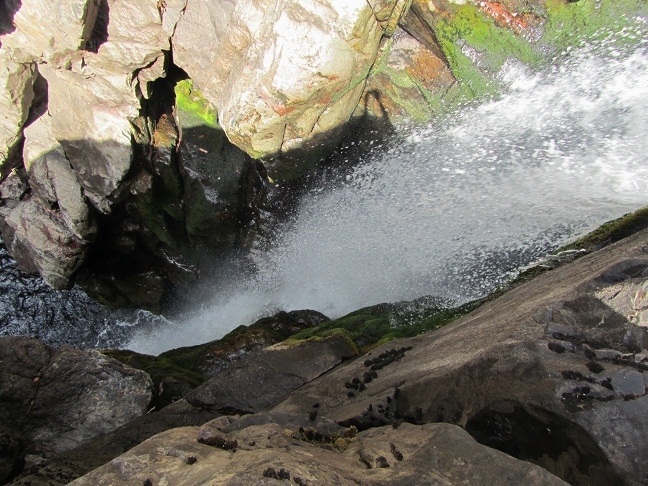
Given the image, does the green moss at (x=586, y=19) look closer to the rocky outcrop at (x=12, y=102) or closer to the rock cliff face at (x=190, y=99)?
the rock cliff face at (x=190, y=99)

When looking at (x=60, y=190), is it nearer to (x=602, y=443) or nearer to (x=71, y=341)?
(x=71, y=341)

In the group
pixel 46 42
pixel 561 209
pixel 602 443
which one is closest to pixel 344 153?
pixel 561 209

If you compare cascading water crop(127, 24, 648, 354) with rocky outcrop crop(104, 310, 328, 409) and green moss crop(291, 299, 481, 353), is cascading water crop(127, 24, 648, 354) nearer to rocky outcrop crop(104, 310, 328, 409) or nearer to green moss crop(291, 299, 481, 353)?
green moss crop(291, 299, 481, 353)

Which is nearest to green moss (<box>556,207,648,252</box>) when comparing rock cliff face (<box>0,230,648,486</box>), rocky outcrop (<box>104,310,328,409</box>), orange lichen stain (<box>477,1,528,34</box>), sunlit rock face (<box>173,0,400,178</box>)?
rock cliff face (<box>0,230,648,486</box>)

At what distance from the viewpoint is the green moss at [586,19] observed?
13055 mm

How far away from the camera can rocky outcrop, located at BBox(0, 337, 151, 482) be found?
10180mm

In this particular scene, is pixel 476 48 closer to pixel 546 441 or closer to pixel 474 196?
pixel 474 196

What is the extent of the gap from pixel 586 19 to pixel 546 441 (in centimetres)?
1211

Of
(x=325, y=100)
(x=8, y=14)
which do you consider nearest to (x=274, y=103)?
(x=325, y=100)

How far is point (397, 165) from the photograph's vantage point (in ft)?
52.4

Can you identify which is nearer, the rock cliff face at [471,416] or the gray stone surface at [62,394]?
the rock cliff face at [471,416]

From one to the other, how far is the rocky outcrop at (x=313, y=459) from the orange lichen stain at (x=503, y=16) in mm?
12238

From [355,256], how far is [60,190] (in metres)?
11.2

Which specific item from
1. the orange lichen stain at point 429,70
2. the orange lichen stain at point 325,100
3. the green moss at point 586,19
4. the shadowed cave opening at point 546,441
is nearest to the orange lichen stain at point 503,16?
the green moss at point 586,19
